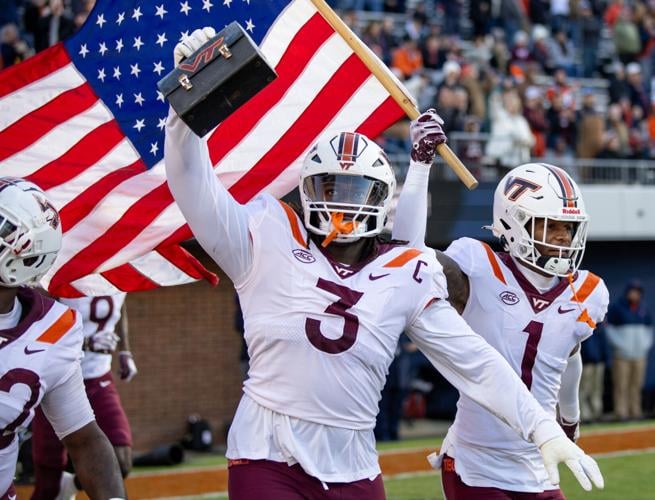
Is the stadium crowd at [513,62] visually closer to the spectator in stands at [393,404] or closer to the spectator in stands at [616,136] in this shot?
the spectator in stands at [616,136]

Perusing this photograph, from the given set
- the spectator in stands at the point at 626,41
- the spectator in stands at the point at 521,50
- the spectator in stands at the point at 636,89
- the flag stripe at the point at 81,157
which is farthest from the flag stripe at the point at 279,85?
the spectator in stands at the point at 626,41

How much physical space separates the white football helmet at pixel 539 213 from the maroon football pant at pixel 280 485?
145 cm

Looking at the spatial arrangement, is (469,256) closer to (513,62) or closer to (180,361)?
(180,361)

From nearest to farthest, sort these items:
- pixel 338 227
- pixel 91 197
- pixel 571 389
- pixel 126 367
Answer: pixel 338 227, pixel 571 389, pixel 91 197, pixel 126 367

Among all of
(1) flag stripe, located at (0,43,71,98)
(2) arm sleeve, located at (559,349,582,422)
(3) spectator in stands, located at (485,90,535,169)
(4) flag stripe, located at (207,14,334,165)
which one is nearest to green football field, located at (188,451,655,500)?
(2) arm sleeve, located at (559,349,582,422)

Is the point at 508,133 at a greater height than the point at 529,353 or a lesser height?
lesser

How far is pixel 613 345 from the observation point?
53.4 ft

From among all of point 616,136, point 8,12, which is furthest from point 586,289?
point 616,136

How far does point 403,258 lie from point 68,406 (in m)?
1.28

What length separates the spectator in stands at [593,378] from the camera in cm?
1588

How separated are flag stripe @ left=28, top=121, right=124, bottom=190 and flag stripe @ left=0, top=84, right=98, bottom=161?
0.15 m

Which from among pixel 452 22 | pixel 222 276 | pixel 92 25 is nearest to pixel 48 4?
pixel 222 276

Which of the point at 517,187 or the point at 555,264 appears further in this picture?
the point at 517,187

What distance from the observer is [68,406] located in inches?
169
